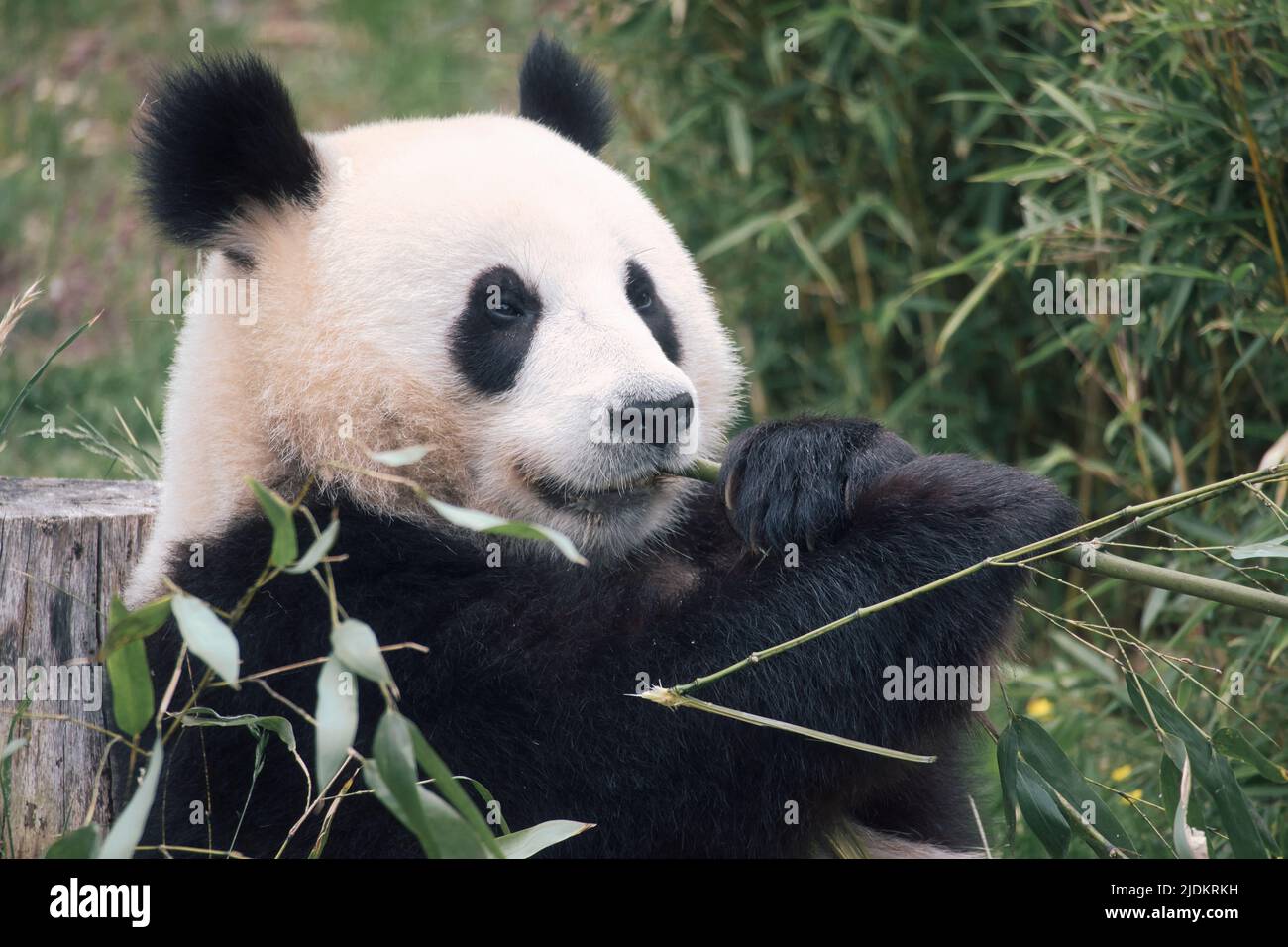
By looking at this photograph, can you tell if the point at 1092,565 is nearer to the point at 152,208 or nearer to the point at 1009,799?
the point at 1009,799

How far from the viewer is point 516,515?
282 centimetres

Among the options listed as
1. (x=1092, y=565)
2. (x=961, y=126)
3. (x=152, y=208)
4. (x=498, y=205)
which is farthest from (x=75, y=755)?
(x=961, y=126)

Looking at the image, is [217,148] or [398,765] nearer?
[398,765]

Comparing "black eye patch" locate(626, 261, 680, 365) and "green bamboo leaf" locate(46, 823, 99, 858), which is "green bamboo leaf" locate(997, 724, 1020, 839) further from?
"green bamboo leaf" locate(46, 823, 99, 858)

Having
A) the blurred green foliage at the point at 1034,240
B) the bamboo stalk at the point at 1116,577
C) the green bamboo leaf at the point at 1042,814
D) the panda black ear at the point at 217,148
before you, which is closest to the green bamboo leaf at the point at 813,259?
the blurred green foliage at the point at 1034,240

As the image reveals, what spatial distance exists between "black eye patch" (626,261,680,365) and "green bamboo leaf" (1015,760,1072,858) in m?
1.17

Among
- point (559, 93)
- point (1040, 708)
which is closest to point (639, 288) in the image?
point (559, 93)

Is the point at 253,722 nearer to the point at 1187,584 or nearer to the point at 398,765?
the point at 398,765

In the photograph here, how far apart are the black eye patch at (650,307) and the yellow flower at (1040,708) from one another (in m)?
2.13

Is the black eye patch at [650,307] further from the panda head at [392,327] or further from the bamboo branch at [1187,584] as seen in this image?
the bamboo branch at [1187,584]

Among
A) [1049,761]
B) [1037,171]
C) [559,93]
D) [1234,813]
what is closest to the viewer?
[1234,813]

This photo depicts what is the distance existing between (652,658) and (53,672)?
143cm

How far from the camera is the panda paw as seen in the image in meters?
2.63

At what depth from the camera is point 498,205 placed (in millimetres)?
2830
